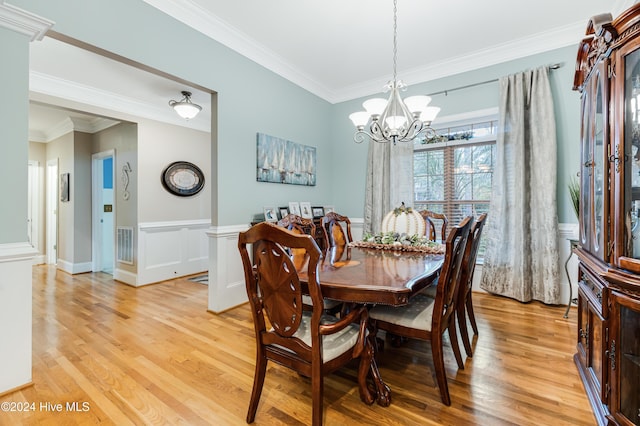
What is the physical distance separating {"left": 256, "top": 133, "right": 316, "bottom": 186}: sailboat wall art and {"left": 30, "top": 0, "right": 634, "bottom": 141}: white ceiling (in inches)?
35.7

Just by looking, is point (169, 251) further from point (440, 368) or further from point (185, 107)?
point (440, 368)

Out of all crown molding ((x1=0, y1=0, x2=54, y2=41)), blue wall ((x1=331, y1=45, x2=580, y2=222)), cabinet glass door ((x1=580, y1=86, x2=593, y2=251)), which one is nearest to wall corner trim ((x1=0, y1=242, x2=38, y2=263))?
crown molding ((x1=0, y1=0, x2=54, y2=41))

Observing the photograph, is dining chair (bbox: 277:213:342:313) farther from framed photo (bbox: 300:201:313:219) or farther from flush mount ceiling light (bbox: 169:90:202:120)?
flush mount ceiling light (bbox: 169:90:202:120)

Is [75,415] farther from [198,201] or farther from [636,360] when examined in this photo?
[198,201]

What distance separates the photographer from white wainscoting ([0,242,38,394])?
1750 millimetres

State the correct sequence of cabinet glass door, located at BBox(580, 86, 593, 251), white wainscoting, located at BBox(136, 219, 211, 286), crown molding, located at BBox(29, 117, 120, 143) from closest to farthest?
cabinet glass door, located at BBox(580, 86, 593, 251)
white wainscoting, located at BBox(136, 219, 211, 286)
crown molding, located at BBox(29, 117, 120, 143)

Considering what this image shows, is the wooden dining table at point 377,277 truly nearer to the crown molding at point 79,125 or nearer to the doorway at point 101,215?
the crown molding at point 79,125

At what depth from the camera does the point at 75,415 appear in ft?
5.24

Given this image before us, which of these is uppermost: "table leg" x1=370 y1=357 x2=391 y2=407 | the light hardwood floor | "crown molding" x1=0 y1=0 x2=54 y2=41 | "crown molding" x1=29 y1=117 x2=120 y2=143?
"crown molding" x1=29 y1=117 x2=120 y2=143

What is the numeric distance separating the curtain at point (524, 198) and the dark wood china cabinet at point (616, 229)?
1.70m

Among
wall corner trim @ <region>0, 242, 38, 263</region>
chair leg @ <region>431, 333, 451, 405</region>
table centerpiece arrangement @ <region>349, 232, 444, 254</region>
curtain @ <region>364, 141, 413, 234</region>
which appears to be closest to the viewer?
chair leg @ <region>431, 333, 451, 405</region>

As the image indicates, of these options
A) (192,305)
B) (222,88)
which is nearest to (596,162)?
(222,88)

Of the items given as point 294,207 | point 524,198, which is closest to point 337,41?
point 294,207

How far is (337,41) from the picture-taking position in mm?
3301
